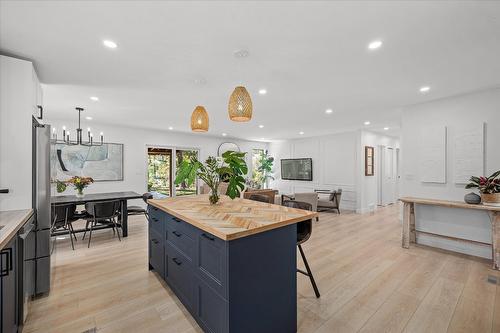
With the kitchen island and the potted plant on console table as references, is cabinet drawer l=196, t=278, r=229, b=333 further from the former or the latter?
the potted plant on console table

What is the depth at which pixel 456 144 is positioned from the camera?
3631 millimetres

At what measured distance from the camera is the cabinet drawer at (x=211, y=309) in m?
1.51

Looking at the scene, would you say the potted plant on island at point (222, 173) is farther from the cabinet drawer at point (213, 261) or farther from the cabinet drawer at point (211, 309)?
the cabinet drawer at point (211, 309)

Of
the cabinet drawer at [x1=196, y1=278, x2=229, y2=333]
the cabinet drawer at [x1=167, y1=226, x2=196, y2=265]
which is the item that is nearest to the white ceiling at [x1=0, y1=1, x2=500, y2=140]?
the cabinet drawer at [x1=167, y1=226, x2=196, y2=265]

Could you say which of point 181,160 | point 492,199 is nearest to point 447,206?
point 492,199

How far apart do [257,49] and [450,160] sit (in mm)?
3647

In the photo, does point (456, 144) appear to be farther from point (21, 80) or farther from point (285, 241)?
point (21, 80)

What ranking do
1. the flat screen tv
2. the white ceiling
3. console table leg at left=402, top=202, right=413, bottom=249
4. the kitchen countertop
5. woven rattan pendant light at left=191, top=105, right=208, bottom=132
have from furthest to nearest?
the flat screen tv → console table leg at left=402, top=202, right=413, bottom=249 → woven rattan pendant light at left=191, top=105, right=208, bottom=132 → the white ceiling → the kitchen countertop

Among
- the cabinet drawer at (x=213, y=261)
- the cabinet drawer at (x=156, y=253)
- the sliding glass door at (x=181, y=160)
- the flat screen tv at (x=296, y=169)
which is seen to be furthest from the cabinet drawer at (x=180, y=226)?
the flat screen tv at (x=296, y=169)

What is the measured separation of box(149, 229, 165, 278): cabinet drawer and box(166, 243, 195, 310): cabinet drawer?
7.0 inches

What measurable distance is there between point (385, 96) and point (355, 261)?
259cm

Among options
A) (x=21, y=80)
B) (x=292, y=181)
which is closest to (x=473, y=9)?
(x=21, y=80)

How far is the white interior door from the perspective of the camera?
7824 millimetres

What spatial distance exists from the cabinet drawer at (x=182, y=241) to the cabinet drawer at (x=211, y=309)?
0.23 m
